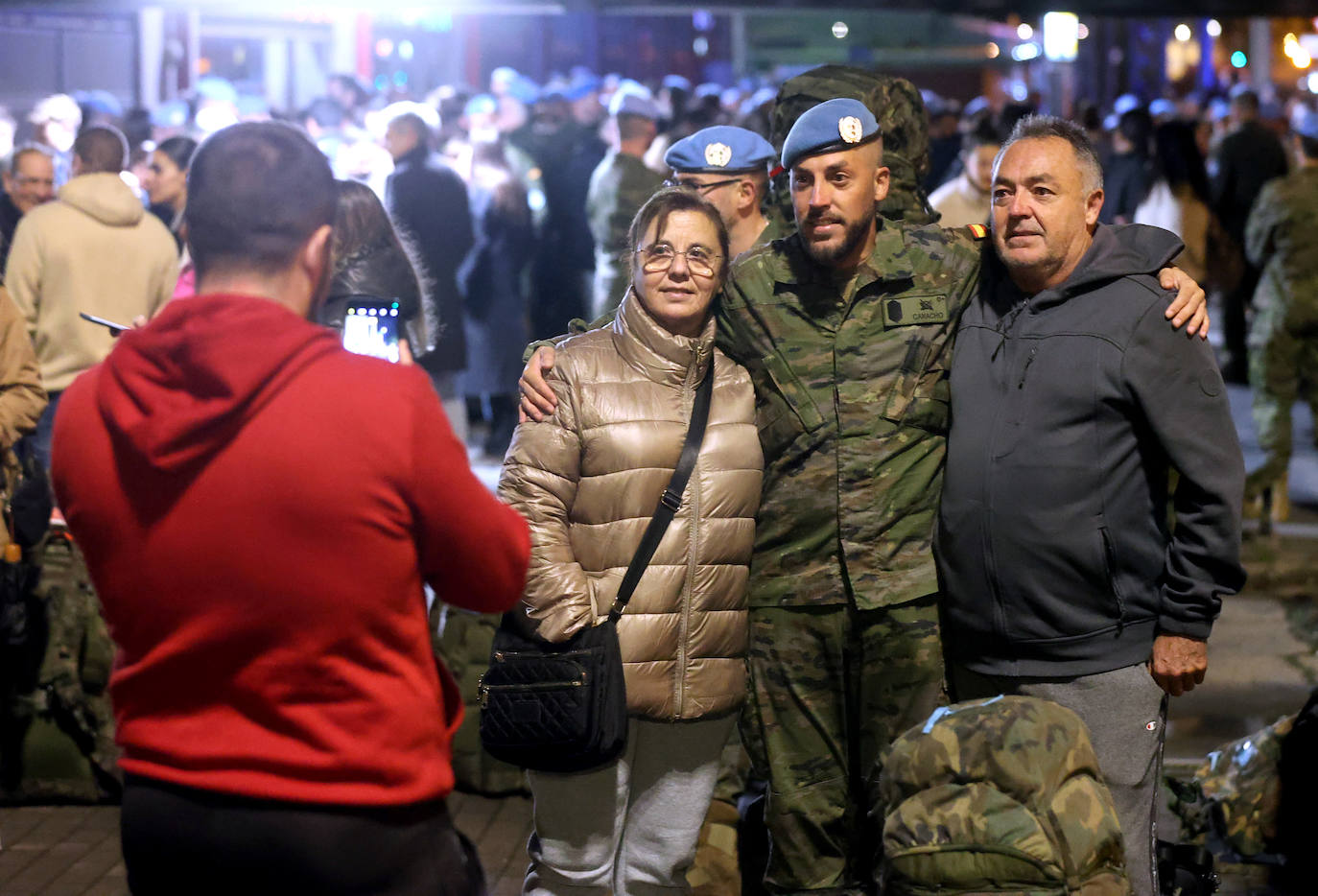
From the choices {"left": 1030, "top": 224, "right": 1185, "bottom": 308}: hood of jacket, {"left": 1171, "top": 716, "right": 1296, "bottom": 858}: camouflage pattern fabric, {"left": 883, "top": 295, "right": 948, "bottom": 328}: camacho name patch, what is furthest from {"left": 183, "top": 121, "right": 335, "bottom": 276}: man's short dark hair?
{"left": 1171, "top": 716, "right": 1296, "bottom": 858}: camouflage pattern fabric

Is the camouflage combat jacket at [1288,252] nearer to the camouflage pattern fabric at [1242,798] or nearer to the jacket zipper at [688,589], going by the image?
the camouflage pattern fabric at [1242,798]

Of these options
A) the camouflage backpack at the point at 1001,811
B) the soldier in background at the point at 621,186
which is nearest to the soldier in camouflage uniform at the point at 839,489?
the camouflage backpack at the point at 1001,811

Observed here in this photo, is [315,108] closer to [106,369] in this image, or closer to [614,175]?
[614,175]

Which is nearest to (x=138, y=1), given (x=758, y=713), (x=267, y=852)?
(x=758, y=713)

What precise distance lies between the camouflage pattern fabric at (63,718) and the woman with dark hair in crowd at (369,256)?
147cm

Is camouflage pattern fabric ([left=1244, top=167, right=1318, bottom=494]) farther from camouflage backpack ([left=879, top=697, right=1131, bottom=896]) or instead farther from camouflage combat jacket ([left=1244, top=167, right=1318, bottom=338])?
camouflage backpack ([left=879, top=697, right=1131, bottom=896])

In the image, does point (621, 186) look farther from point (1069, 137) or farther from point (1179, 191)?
point (1069, 137)

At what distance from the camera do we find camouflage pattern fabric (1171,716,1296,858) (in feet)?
A: 15.1

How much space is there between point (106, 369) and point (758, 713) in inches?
83.4

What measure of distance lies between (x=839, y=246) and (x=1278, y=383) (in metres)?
5.81

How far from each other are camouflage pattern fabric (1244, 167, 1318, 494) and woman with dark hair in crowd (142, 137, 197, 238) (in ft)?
20.6

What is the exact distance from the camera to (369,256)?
17.4 feet

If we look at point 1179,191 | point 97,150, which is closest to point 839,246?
point 97,150

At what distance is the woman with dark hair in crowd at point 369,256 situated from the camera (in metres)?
5.23
